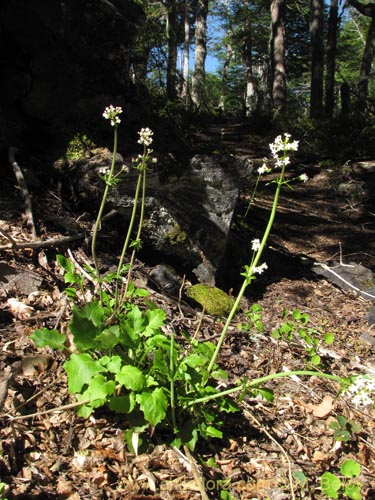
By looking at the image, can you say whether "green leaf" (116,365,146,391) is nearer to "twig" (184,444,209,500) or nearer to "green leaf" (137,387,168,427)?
"green leaf" (137,387,168,427)

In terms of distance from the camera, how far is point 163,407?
212 centimetres

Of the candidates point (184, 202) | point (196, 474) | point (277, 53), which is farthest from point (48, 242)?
point (277, 53)

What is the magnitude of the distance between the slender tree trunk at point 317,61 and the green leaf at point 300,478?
14.0m

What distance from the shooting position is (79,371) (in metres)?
2.09

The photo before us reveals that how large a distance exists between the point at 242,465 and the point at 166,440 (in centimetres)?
47

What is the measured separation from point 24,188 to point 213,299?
2176 mm

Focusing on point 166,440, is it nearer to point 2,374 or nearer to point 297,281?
point 2,374

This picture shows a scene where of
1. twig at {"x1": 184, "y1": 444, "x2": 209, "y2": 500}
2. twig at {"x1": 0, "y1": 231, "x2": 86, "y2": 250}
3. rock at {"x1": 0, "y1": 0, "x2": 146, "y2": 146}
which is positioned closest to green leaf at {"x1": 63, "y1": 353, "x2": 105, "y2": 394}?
twig at {"x1": 184, "y1": 444, "x2": 209, "y2": 500}

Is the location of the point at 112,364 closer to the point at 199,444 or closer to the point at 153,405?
the point at 153,405

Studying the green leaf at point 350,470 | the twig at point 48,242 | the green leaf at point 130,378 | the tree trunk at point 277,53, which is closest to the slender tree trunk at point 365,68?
the tree trunk at point 277,53

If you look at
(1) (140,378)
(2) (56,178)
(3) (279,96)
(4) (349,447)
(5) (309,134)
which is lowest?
(4) (349,447)

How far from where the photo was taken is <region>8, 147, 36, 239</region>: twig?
3.99 metres

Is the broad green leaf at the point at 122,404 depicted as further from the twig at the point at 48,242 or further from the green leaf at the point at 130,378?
the twig at the point at 48,242

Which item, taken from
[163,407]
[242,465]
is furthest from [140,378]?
[242,465]
